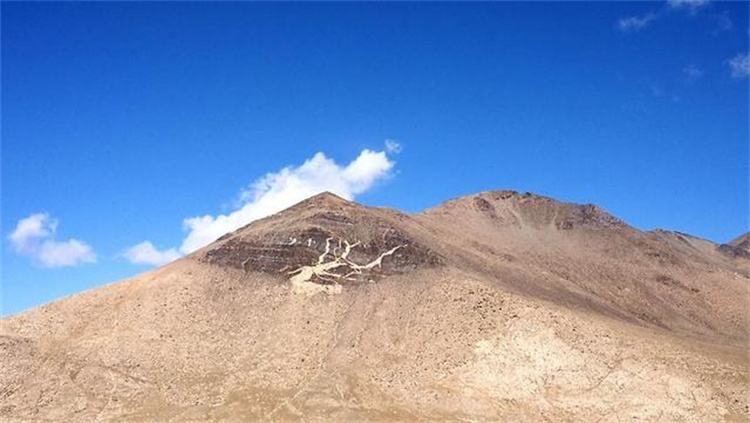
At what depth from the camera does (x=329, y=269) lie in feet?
315

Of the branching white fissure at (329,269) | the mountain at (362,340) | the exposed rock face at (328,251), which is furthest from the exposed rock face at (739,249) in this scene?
the branching white fissure at (329,269)

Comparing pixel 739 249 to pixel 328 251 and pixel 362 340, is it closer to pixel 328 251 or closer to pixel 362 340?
pixel 328 251

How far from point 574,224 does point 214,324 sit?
268 feet

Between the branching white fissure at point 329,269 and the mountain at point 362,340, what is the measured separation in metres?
0.24

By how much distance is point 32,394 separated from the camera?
74.6 metres

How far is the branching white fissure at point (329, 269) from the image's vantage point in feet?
303

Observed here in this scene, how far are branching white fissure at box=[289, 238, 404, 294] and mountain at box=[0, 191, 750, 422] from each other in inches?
9.4

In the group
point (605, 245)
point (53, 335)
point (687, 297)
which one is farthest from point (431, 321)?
point (605, 245)

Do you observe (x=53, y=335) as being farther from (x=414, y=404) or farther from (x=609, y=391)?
(x=609, y=391)

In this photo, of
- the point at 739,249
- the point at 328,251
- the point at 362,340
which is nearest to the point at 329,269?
the point at 328,251

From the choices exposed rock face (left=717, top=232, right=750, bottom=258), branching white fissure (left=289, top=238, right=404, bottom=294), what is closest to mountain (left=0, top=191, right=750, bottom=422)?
branching white fissure (left=289, top=238, right=404, bottom=294)

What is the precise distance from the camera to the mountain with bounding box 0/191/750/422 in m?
70.7

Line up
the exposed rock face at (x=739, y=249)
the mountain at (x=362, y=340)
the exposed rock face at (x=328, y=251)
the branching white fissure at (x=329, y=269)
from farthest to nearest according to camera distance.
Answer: the exposed rock face at (x=739, y=249) → the exposed rock face at (x=328, y=251) → the branching white fissure at (x=329, y=269) → the mountain at (x=362, y=340)

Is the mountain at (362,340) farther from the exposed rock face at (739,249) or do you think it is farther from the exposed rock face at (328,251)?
the exposed rock face at (739,249)
